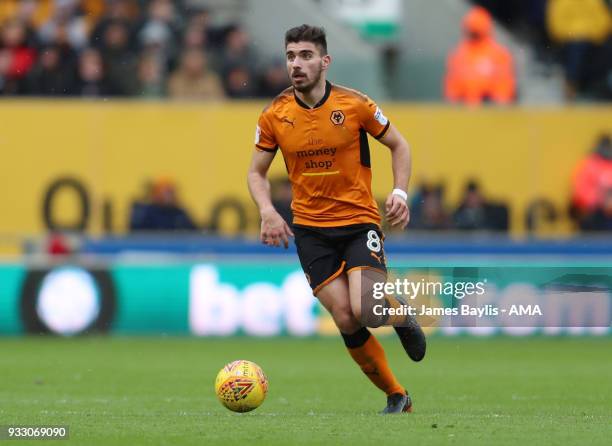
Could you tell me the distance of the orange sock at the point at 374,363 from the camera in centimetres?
934

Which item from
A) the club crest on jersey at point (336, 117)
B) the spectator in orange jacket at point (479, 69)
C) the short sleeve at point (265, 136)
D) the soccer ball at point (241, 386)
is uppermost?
the spectator in orange jacket at point (479, 69)

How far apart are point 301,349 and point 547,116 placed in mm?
6366

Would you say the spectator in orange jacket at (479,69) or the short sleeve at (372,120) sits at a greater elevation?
the spectator in orange jacket at (479,69)

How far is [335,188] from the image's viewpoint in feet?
30.6

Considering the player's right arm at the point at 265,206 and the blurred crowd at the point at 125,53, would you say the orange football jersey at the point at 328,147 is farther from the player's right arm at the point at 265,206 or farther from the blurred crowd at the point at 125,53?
the blurred crowd at the point at 125,53

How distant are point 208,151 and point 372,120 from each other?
1156 cm

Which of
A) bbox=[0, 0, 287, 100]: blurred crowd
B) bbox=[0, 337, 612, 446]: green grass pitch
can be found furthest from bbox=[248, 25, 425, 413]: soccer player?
bbox=[0, 0, 287, 100]: blurred crowd

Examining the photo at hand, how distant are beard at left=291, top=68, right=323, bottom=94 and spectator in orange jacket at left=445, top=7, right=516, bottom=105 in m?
11.0

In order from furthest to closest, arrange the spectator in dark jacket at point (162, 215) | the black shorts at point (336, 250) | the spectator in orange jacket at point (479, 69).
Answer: the spectator in orange jacket at point (479, 69) → the spectator in dark jacket at point (162, 215) → the black shorts at point (336, 250)

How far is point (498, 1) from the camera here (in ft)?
75.7

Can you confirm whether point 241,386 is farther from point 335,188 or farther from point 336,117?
point 336,117

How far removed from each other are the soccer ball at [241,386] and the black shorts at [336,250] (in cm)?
69

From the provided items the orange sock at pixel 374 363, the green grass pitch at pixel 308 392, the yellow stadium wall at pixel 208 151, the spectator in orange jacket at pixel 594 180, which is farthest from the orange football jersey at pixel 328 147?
the spectator in orange jacket at pixel 594 180

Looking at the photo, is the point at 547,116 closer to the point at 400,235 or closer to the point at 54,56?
the point at 400,235
